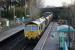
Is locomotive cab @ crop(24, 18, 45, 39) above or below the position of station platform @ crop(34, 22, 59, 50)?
above

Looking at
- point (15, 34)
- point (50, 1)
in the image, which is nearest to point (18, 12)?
point (50, 1)

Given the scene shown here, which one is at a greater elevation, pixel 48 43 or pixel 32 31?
pixel 32 31

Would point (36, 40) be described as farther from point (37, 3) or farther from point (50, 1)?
point (37, 3)

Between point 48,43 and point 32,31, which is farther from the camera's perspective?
point 32,31

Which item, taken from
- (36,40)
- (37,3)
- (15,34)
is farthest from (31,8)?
(36,40)

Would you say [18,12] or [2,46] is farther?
[18,12]

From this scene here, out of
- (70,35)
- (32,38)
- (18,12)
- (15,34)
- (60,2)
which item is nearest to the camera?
(70,35)

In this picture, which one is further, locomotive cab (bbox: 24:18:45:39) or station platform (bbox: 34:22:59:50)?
locomotive cab (bbox: 24:18:45:39)

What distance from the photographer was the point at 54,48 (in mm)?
20266

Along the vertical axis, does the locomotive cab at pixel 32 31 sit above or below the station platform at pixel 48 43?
above

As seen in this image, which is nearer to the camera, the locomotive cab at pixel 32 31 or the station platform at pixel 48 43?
the station platform at pixel 48 43

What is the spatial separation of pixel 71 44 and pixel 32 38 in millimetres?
6178

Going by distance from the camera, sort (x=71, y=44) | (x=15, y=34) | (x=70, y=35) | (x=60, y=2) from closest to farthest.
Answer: (x=71, y=44), (x=70, y=35), (x=15, y=34), (x=60, y=2)

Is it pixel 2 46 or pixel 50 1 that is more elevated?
pixel 50 1
